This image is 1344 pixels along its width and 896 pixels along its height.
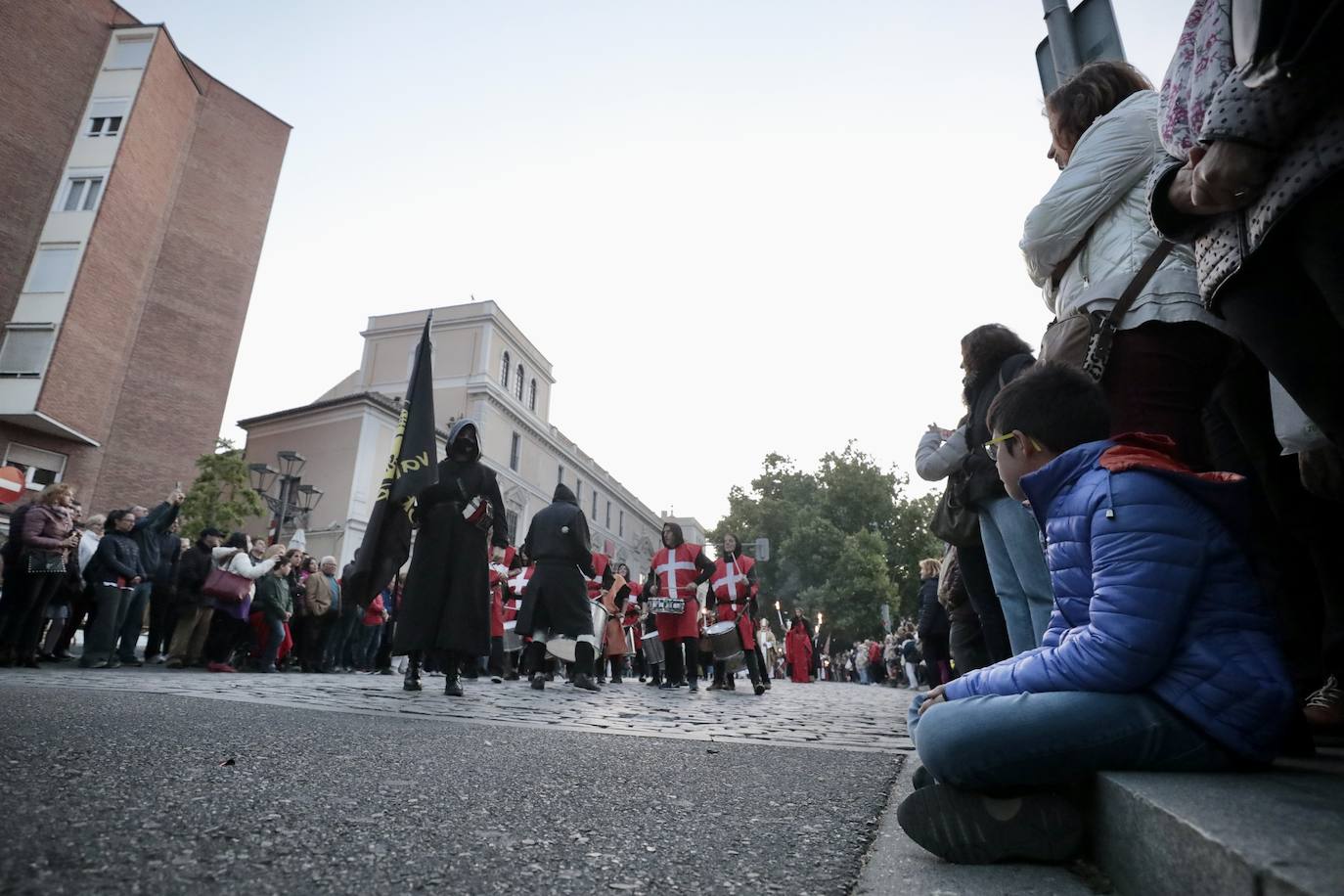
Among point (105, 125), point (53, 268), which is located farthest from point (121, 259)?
point (105, 125)

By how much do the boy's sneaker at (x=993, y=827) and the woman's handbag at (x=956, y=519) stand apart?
2.24 metres

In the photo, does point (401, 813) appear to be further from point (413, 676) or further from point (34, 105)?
point (34, 105)

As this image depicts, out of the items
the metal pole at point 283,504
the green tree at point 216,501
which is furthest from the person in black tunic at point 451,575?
the green tree at point 216,501

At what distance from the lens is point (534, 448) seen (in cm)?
4600

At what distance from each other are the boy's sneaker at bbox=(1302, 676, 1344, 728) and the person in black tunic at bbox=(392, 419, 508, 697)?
17.8ft

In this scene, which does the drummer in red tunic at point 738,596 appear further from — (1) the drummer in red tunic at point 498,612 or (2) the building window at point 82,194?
(2) the building window at point 82,194

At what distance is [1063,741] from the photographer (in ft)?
5.49

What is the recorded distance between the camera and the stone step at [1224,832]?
938mm

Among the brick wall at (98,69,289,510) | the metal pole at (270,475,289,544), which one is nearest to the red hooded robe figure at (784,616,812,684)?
the metal pole at (270,475,289,544)

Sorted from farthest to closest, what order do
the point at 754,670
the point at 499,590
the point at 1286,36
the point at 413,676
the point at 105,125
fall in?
the point at 105,125
the point at 499,590
the point at 754,670
the point at 413,676
the point at 1286,36

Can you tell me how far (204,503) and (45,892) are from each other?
2468 centimetres

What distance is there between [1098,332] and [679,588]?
8.47m

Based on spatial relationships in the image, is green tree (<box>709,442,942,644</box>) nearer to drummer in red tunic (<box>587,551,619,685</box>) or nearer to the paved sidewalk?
drummer in red tunic (<box>587,551,619,685</box>)

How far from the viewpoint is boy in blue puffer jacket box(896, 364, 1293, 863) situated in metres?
1.61
